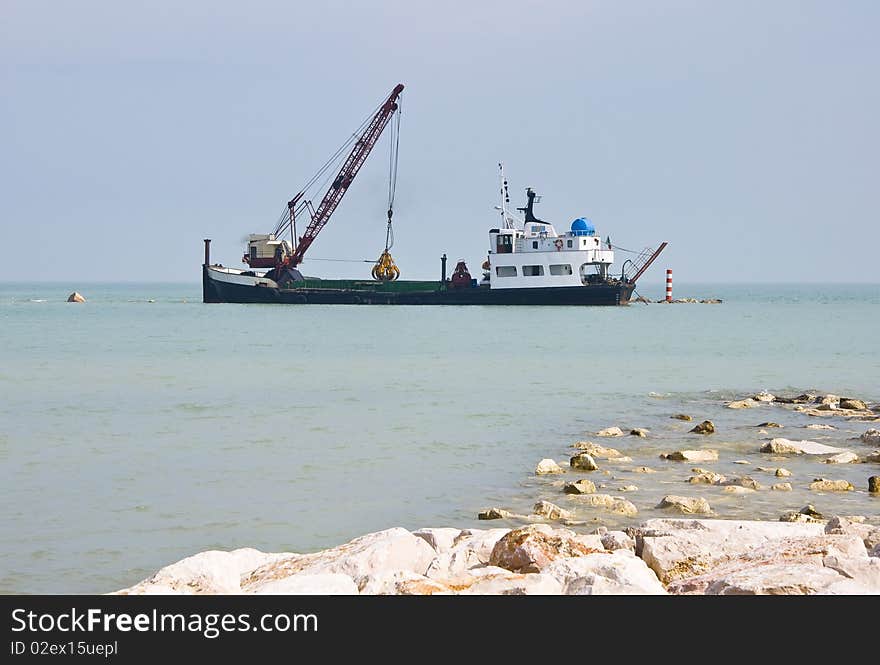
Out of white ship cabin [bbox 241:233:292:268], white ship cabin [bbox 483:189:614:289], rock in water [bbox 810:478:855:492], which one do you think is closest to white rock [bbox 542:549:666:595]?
rock in water [bbox 810:478:855:492]

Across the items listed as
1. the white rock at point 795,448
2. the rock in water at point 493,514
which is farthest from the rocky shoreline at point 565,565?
the white rock at point 795,448

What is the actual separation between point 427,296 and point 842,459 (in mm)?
63998

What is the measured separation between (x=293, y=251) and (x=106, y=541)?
72049 millimetres

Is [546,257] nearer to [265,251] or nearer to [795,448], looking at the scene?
[265,251]

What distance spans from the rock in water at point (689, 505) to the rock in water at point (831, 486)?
188cm

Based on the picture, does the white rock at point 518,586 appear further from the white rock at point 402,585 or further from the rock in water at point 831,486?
the rock in water at point 831,486

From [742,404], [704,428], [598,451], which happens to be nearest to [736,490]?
[598,451]

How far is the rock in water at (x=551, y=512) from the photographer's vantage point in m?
10.9

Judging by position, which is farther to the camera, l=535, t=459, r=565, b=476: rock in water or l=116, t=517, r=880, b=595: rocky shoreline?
l=535, t=459, r=565, b=476: rock in water

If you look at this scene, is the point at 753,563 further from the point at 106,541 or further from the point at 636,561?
the point at 106,541

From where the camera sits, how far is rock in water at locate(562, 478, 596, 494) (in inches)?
473

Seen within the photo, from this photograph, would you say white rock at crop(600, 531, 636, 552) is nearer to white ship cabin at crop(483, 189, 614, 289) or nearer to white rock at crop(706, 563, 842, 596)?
white rock at crop(706, 563, 842, 596)

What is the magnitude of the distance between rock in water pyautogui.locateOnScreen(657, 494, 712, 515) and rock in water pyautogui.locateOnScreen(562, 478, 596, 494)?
1071mm
